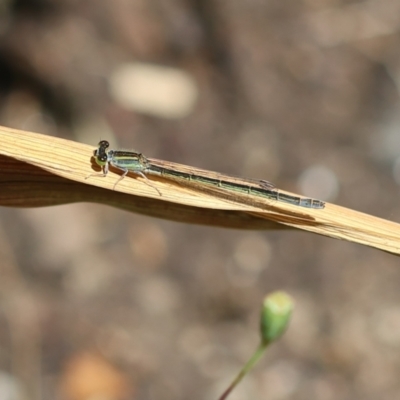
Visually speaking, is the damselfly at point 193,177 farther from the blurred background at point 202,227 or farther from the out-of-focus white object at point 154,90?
the out-of-focus white object at point 154,90

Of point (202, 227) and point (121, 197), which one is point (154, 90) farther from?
point (121, 197)

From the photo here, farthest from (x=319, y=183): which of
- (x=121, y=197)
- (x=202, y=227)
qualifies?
(x=121, y=197)

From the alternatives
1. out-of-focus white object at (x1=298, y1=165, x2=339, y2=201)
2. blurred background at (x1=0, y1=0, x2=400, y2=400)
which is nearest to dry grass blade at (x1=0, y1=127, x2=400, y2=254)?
blurred background at (x1=0, y1=0, x2=400, y2=400)

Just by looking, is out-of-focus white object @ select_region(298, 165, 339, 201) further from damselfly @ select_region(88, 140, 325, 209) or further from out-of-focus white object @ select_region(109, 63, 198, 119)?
damselfly @ select_region(88, 140, 325, 209)

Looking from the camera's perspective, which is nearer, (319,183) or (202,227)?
(202,227)

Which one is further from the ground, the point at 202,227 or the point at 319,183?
the point at 319,183

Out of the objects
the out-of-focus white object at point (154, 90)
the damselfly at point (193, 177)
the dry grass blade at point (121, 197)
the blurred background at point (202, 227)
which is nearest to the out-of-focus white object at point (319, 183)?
the blurred background at point (202, 227)

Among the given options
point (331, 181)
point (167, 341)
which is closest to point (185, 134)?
point (331, 181)

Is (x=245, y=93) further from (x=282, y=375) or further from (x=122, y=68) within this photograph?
(x=282, y=375)
